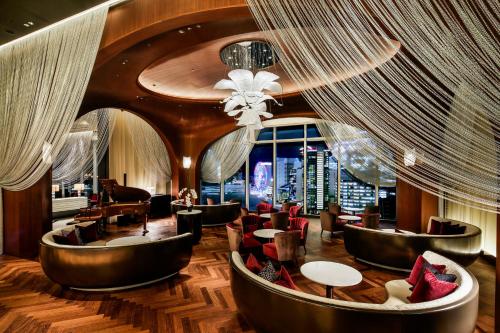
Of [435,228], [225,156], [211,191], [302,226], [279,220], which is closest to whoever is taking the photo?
[435,228]

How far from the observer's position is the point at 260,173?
1088 cm

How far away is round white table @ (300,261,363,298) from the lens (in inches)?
113

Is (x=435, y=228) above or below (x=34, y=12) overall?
below

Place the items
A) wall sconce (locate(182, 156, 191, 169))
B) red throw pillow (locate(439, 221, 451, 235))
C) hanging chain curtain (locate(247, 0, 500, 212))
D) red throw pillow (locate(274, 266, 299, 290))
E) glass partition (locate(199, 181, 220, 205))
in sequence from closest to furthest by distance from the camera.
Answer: hanging chain curtain (locate(247, 0, 500, 212)) → red throw pillow (locate(274, 266, 299, 290)) → red throw pillow (locate(439, 221, 451, 235)) → wall sconce (locate(182, 156, 191, 169)) → glass partition (locate(199, 181, 220, 205))

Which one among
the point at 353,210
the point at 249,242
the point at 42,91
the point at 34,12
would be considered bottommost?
the point at 353,210

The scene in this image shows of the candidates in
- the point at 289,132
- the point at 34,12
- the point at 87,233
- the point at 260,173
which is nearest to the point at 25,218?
the point at 87,233

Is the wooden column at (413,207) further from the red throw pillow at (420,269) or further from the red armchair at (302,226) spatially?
the red throw pillow at (420,269)

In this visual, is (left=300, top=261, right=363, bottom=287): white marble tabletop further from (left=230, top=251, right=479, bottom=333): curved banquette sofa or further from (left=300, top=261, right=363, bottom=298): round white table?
(left=230, top=251, right=479, bottom=333): curved banquette sofa

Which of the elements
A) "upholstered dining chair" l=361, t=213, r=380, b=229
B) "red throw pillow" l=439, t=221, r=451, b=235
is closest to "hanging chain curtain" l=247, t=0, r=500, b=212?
"red throw pillow" l=439, t=221, r=451, b=235

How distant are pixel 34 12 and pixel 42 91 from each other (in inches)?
34.6

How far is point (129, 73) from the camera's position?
5.12 m

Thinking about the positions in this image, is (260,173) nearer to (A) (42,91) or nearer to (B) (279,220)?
(B) (279,220)

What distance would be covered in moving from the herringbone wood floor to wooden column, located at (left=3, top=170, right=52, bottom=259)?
33cm

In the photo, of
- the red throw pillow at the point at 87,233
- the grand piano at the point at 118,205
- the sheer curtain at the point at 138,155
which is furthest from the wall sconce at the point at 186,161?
the red throw pillow at the point at 87,233
